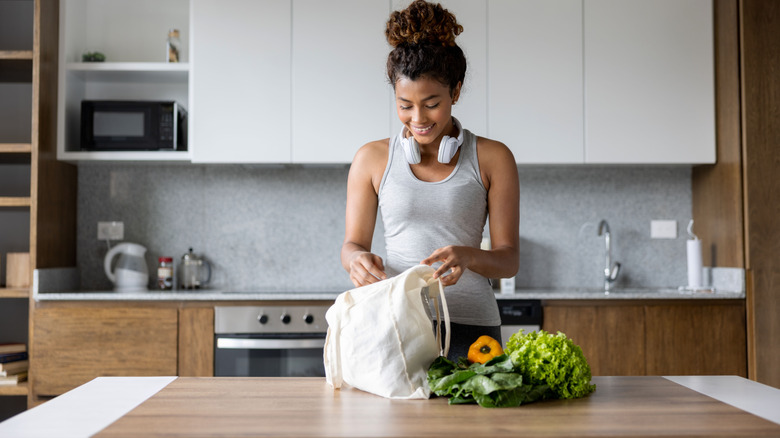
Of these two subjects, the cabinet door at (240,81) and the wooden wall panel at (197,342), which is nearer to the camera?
the wooden wall panel at (197,342)

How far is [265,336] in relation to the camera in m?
2.77

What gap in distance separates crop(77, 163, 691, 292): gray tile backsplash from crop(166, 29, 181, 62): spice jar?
53 centimetres

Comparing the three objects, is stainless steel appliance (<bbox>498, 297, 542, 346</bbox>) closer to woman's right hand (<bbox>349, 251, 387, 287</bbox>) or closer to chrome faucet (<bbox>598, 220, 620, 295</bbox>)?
chrome faucet (<bbox>598, 220, 620, 295</bbox>)

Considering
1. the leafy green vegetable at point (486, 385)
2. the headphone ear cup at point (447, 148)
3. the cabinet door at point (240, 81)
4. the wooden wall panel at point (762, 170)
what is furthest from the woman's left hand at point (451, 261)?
the wooden wall panel at point (762, 170)

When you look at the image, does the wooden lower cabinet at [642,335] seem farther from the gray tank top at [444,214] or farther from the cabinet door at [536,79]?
the gray tank top at [444,214]

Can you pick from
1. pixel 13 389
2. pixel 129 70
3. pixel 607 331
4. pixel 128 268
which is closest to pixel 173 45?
pixel 129 70

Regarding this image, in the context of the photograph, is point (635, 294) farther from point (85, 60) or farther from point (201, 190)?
point (85, 60)

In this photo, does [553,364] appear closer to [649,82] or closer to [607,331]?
[607,331]

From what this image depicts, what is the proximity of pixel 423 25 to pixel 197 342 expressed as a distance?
181cm

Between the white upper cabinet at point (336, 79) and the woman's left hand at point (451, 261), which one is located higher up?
the white upper cabinet at point (336, 79)

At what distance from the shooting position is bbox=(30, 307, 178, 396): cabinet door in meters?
2.76

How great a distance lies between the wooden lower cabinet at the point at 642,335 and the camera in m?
2.78

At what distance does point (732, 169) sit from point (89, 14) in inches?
121

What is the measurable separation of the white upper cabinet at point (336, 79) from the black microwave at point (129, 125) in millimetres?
562
